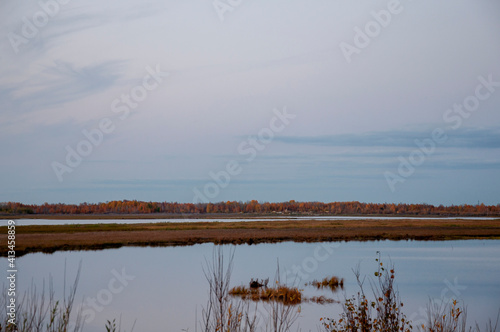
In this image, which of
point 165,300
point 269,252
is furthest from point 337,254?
point 165,300

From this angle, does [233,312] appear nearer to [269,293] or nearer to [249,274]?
[269,293]

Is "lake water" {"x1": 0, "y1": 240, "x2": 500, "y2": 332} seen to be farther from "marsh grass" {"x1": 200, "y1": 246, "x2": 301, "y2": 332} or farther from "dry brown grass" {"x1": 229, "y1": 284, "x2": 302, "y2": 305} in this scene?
"marsh grass" {"x1": 200, "y1": 246, "x2": 301, "y2": 332}

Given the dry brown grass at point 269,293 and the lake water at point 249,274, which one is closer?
the lake water at point 249,274

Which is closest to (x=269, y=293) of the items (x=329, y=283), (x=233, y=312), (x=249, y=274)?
(x=329, y=283)

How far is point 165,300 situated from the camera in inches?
835

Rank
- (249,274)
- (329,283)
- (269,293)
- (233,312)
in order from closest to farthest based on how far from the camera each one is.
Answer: (233,312) < (269,293) < (329,283) < (249,274)

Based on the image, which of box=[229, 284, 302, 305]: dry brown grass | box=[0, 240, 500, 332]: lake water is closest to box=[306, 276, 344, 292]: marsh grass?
box=[0, 240, 500, 332]: lake water

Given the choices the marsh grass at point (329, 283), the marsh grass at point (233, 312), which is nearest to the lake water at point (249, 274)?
the marsh grass at point (329, 283)

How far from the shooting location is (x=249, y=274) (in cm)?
2752

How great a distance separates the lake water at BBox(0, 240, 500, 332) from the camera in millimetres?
18422

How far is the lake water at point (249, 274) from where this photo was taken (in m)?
18.4

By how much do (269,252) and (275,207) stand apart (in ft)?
530

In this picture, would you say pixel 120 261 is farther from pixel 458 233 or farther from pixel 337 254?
pixel 458 233

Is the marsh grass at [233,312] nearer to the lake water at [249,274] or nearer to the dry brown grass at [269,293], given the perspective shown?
the dry brown grass at [269,293]
